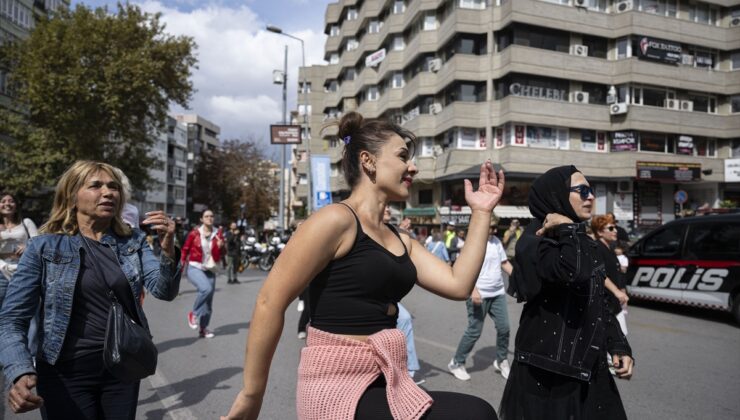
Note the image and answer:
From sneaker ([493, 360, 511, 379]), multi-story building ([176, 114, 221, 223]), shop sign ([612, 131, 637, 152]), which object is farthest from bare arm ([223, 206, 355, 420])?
multi-story building ([176, 114, 221, 223])

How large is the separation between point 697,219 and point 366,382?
1062 centimetres

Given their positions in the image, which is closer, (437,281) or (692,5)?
(437,281)

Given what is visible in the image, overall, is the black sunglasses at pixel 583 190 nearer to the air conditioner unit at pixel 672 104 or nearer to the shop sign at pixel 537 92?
the shop sign at pixel 537 92

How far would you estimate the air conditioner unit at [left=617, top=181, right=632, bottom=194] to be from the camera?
32031mm

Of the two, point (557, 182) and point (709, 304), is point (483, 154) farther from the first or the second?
point (557, 182)

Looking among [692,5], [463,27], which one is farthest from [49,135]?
[692,5]

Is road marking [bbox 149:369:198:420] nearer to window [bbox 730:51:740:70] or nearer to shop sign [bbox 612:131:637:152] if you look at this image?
shop sign [bbox 612:131:637:152]

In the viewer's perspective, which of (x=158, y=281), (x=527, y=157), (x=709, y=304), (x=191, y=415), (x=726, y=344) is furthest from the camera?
(x=527, y=157)

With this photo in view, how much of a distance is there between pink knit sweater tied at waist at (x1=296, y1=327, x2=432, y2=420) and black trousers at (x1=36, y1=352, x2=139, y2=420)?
1.31 metres

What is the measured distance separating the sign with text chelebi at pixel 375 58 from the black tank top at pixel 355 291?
1546 inches

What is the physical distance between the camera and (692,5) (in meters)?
33.6

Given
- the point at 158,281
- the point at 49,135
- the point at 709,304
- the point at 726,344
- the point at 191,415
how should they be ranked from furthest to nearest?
1. the point at 49,135
2. the point at 709,304
3. the point at 726,344
4. the point at 191,415
5. the point at 158,281

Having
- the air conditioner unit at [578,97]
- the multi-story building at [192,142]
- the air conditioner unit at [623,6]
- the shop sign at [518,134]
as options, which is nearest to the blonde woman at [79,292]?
the shop sign at [518,134]

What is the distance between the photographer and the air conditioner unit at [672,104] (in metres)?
32.7
